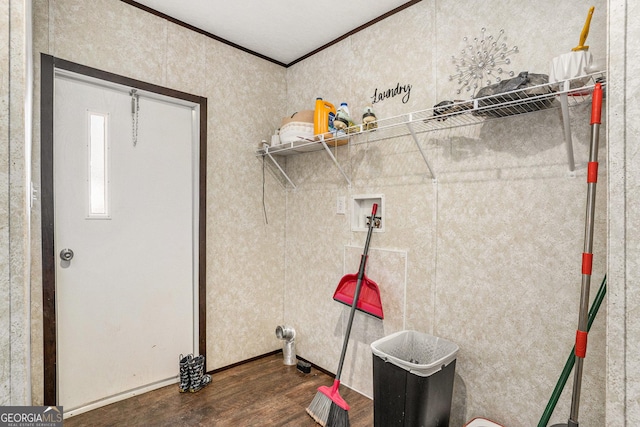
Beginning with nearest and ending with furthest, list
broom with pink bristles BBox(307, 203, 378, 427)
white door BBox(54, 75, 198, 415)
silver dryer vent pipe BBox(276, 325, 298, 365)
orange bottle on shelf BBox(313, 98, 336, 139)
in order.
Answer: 1. broom with pink bristles BBox(307, 203, 378, 427)
2. white door BBox(54, 75, 198, 415)
3. orange bottle on shelf BBox(313, 98, 336, 139)
4. silver dryer vent pipe BBox(276, 325, 298, 365)

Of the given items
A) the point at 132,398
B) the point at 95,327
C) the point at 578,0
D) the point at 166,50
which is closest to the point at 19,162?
the point at 95,327

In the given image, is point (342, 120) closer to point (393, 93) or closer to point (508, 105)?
point (393, 93)

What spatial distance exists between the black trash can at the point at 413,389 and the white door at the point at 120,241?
1.44 meters

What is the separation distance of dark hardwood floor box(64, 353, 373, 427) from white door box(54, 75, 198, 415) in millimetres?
132

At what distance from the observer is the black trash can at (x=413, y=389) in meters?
1.54

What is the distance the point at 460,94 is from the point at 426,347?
1.38 meters

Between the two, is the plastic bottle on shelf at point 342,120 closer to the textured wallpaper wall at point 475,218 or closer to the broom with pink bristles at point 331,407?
the textured wallpaper wall at point 475,218

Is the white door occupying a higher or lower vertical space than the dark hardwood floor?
higher

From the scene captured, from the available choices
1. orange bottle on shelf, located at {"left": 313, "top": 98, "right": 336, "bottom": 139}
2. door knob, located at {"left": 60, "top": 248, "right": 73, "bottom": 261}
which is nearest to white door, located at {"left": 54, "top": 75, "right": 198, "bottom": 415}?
door knob, located at {"left": 60, "top": 248, "right": 73, "bottom": 261}

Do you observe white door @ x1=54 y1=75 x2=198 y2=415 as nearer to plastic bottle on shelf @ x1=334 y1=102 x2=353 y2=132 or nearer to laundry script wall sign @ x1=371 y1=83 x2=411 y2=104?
plastic bottle on shelf @ x1=334 y1=102 x2=353 y2=132

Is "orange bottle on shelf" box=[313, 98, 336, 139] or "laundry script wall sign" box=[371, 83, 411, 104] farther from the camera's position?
"orange bottle on shelf" box=[313, 98, 336, 139]

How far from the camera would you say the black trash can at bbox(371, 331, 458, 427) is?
1.54 m

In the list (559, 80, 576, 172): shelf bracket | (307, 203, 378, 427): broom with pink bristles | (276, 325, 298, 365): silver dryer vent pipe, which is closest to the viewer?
(559, 80, 576, 172): shelf bracket

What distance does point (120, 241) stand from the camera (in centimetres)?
215
